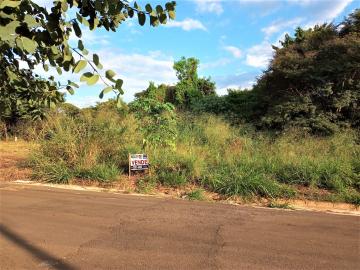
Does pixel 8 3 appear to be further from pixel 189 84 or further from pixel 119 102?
pixel 189 84

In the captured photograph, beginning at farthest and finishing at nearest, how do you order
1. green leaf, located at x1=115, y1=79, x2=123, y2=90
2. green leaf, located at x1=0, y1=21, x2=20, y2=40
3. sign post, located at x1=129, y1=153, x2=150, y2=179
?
1. sign post, located at x1=129, y1=153, x2=150, y2=179
2. green leaf, located at x1=115, y1=79, x2=123, y2=90
3. green leaf, located at x1=0, y1=21, x2=20, y2=40

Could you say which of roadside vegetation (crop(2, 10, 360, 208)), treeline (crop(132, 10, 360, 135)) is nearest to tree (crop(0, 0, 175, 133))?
roadside vegetation (crop(2, 10, 360, 208))

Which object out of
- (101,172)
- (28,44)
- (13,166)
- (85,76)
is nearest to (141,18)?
(85,76)

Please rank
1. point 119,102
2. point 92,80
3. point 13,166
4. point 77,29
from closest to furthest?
point 92,80
point 119,102
point 77,29
point 13,166

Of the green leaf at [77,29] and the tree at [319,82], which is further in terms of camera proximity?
the tree at [319,82]

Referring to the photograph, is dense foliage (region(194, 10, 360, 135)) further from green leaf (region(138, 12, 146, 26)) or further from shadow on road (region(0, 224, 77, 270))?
green leaf (region(138, 12, 146, 26))

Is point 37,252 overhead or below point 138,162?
below

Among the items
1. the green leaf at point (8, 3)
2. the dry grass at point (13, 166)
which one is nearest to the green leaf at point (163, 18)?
the green leaf at point (8, 3)

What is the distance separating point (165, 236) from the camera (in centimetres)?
704

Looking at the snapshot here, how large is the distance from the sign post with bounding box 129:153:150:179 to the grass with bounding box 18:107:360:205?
40 centimetres

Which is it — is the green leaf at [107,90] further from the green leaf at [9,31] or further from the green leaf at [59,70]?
the green leaf at [59,70]

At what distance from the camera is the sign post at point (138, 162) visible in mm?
12242

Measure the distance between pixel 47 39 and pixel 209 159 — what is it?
37.9 feet

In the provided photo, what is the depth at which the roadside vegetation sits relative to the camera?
11.5 meters
